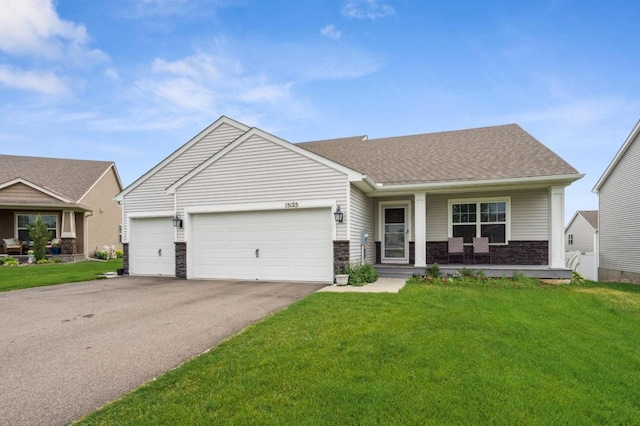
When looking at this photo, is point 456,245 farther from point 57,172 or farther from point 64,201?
point 57,172

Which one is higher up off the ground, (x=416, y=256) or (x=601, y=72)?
(x=601, y=72)

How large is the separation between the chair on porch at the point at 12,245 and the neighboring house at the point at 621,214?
96.8 ft

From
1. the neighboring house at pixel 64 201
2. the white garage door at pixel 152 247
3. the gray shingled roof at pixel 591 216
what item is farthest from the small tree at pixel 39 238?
the gray shingled roof at pixel 591 216

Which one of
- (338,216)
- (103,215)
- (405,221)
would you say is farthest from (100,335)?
(103,215)

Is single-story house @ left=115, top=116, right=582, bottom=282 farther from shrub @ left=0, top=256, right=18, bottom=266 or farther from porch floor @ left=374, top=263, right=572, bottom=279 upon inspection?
shrub @ left=0, top=256, right=18, bottom=266

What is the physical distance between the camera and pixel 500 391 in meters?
3.25

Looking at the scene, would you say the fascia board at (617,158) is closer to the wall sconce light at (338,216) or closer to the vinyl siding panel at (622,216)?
the vinyl siding panel at (622,216)

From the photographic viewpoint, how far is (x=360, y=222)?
1139 centimetres

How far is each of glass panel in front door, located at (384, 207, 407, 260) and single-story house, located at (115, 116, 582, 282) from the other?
0.04m

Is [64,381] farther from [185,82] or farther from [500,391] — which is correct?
[185,82]

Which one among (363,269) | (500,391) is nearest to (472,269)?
(363,269)

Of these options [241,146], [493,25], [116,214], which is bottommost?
[116,214]

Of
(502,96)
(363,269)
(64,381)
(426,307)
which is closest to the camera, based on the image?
(64,381)

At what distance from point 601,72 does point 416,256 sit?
9902 millimetres
